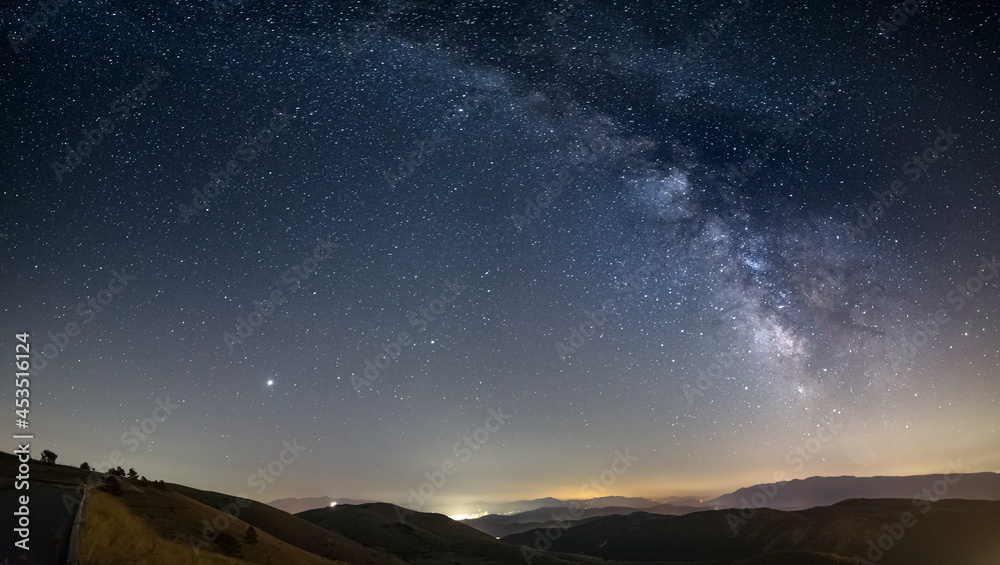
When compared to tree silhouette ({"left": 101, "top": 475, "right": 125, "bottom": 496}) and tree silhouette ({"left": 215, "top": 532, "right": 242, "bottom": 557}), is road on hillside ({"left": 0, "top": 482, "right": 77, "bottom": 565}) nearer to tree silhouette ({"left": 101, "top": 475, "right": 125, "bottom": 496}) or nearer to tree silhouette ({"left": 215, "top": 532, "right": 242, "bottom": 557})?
tree silhouette ({"left": 101, "top": 475, "right": 125, "bottom": 496})

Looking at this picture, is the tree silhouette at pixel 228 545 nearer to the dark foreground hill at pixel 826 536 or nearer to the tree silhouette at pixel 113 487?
the tree silhouette at pixel 113 487

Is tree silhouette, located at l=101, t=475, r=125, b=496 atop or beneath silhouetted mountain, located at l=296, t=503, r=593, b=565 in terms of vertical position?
atop

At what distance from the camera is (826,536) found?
216 feet

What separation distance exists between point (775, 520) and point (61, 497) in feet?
273

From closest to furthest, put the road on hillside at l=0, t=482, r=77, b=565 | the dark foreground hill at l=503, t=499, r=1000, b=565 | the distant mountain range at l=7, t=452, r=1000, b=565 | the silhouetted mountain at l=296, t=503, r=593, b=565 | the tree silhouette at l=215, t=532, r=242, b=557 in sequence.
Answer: the road on hillside at l=0, t=482, r=77, b=565
the distant mountain range at l=7, t=452, r=1000, b=565
the tree silhouette at l=215, t=532, r=242, b=557
the silhouetted mountain at l=296, t=503, r=593, b=565
the dark foreground hill at l=503, t=499, r=1000, b=565

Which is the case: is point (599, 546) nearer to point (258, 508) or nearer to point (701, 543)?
point (701, 543)

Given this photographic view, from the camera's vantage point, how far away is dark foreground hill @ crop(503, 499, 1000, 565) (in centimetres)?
5766

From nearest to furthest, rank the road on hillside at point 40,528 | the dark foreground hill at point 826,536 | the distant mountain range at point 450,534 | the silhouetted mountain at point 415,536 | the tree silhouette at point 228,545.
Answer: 1. the road on hillside at point 40,528
2. the distant mountain range at point 450,534
3. the tree silhouette at point 228,545
4. the silhouetted mountain at point 415,536
5. the dark foreground hill at point 826,536

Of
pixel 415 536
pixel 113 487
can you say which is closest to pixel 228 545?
pixel 113 487

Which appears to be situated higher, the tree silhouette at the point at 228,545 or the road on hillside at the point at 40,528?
the road on hillside at the point at 40,528

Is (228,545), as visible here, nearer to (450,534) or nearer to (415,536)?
(415,536)

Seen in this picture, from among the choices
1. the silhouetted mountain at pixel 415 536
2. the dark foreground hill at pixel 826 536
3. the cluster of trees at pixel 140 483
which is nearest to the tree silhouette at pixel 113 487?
the cluster of trees at pixel 140 483

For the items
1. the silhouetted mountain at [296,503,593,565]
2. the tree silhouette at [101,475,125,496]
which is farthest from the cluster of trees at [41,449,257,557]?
the silhouetted mountain at [296,503,593,565]

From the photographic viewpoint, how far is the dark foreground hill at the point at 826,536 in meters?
57.7
